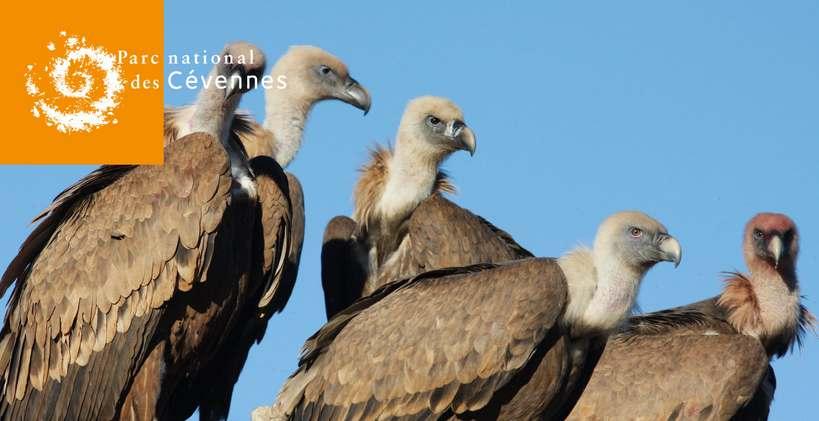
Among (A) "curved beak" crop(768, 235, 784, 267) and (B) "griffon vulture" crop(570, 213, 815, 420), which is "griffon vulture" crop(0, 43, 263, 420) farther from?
(A) "curved beak" crop(768, 235, 784, 267)

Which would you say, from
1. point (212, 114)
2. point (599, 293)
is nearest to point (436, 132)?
point (212, 114)

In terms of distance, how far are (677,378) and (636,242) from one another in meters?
1.70

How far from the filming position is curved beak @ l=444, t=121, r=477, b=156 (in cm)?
1250

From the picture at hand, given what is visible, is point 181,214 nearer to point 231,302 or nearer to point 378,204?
point 231,302

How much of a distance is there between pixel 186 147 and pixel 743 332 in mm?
3994

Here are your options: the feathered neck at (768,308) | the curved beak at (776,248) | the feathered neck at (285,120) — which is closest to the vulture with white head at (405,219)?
the feathered neck at (285,120)

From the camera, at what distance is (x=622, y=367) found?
38.1 feet

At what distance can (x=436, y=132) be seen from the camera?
41.3 feet

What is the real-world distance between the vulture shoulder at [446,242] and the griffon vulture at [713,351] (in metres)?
1.02

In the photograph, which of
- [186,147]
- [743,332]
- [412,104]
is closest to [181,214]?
[186,147]

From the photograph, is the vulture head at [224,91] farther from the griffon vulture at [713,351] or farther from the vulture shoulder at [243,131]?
the griffon vulture at [713,351]

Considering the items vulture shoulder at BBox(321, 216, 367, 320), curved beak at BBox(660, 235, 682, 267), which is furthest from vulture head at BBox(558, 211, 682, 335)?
vulture shoulder at BBox(321, 216, 367, 320)

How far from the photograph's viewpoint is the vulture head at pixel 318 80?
41.2 ft

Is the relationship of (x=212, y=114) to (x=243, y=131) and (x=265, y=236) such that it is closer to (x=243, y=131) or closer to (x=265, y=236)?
(x=265, y=236)
